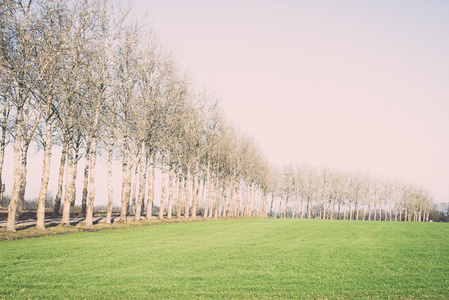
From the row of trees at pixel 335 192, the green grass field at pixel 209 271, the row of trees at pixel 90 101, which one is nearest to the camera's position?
the green grass field at pixel 209 271

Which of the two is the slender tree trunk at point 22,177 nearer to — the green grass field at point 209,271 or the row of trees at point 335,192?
the green grass field at point 209,271

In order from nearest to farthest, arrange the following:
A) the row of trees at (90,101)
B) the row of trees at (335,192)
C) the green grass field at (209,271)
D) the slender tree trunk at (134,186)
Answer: the green grass field at (209,271) → the row of trees at (90,101) → the slender tree trunk at (134,186) → the row of trees at (335,192)

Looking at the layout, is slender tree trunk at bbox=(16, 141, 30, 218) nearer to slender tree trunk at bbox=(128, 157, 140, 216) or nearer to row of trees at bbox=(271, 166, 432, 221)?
slender tree trunk at bbox=(128, 157, 140, 216)

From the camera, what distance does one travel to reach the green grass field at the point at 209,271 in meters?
8.38

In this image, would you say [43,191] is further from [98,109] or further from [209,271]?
[209,271]

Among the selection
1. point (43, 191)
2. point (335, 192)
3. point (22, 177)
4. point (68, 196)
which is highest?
point (22, 177)

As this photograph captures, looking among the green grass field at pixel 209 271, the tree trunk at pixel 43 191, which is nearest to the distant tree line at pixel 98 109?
the tree trunk at pixel 43 191

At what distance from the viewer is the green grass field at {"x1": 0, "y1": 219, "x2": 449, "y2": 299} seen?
8383mm

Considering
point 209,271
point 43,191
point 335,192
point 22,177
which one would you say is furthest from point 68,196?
point 335,192

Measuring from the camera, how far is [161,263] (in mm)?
11766

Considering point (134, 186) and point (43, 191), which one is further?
point (134, 186)

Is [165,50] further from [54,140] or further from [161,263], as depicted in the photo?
[161,263]

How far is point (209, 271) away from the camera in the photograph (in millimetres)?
10820

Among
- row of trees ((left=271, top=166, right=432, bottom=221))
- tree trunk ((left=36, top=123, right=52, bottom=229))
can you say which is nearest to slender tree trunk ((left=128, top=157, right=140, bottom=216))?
tree trunk ((left=36, top=123, right=52, bottom=229))
